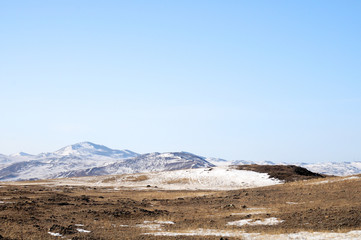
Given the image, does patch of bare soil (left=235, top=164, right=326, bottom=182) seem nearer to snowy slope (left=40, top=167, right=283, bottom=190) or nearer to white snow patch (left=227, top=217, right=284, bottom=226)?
snowy slope (left=40, top=167, right=283, bottom=190)

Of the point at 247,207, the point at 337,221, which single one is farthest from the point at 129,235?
the point at 247,207

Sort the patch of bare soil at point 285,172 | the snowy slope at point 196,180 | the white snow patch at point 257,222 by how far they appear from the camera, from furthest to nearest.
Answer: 1. the patch of bare soil at point 285,172
2. the snowy slope at point 196,180
3. the white snow patch at point 257,222

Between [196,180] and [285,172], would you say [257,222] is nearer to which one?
[196,180]

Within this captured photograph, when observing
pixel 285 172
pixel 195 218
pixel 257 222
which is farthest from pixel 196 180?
pixel 257 222

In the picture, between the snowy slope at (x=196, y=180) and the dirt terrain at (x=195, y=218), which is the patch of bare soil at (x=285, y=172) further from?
the dirt terrain at (x=195, y=218)

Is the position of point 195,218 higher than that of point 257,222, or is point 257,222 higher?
point 257,222

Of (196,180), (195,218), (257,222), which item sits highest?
(196,180)

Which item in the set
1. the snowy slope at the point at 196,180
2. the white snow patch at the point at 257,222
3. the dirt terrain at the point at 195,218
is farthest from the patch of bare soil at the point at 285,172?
the white snow patch at the point at 257,222

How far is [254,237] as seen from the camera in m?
27.0

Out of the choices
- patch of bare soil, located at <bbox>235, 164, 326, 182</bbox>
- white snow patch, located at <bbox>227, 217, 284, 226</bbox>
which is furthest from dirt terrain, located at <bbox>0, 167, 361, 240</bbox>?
patch of bare soil, located at <bbox>235, 164, 326, 182</bbox>

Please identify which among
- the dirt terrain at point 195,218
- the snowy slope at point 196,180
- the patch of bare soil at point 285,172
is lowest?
the dirt terrain at point 195,218

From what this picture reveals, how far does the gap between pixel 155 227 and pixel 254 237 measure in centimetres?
1005

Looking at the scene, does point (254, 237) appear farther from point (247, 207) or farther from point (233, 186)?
point (233, 186)

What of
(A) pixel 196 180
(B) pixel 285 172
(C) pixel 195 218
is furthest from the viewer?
(B) pixel 285 172
